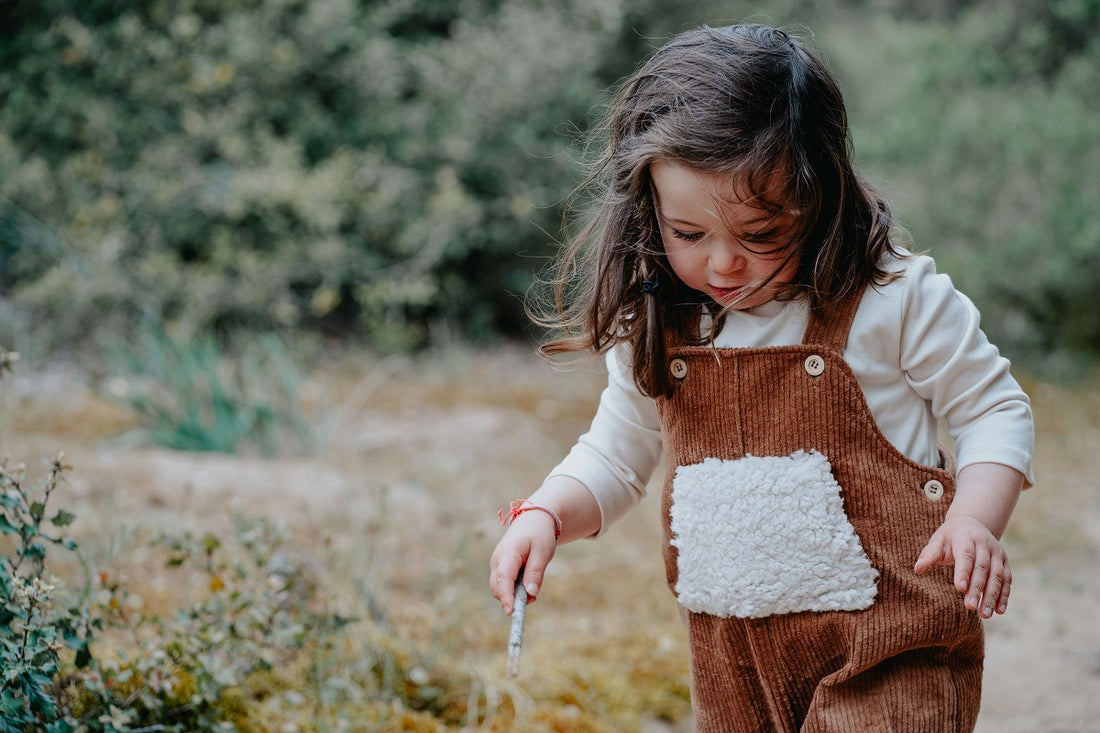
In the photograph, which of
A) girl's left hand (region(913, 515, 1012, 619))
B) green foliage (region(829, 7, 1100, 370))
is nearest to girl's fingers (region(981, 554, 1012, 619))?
girl's left hand (region(913, 515, 1012, 619))

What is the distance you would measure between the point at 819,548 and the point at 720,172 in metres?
0.59

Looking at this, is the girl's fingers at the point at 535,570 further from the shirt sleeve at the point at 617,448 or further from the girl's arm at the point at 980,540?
the girl's arm at the point at 980,540

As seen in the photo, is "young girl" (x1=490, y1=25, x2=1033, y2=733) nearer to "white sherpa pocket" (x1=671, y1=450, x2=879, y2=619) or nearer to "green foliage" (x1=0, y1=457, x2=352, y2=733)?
"white sherpa pocket" (x1=671, y1=450, x2=879, y2=619)

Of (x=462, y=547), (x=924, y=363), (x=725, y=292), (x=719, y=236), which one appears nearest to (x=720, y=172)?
(x=719, y=236)

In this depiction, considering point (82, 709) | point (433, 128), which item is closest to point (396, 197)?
point (433, 128)

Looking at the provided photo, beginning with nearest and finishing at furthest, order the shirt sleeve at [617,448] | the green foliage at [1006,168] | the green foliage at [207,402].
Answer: the shirt sleeve at [617,448]
the green foliage at [207,402]
the green foliage at [1006,168]

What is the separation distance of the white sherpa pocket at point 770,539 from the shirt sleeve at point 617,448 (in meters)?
0.16

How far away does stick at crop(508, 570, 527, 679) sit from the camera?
1358mm

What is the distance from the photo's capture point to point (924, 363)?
1628mm

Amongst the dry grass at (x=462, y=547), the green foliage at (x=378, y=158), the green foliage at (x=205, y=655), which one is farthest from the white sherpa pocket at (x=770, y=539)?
the green foliage at (x=378, y=158)

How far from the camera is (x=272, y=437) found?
4703 millimetres

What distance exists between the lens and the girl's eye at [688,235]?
1.62m

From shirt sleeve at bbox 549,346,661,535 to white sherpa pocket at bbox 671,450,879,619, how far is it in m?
0.16

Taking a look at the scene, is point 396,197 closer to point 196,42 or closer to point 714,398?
point 196,42
